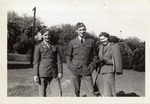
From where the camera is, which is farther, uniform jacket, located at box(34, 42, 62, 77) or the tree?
the tree

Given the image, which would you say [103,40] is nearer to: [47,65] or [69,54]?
[69,54]

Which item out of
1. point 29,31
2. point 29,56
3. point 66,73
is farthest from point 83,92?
point 29,31

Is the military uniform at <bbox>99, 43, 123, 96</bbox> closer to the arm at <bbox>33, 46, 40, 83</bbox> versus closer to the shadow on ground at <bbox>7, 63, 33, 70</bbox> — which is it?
the arm at <bbox>33, 46, 40, 83</bbox>

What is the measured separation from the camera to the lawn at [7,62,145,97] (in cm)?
304

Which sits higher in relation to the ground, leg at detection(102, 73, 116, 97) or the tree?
the tree

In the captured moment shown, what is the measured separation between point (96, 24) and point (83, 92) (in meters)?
0.79

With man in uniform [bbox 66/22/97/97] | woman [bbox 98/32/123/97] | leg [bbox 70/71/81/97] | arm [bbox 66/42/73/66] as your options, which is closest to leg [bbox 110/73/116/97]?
woman [bbox 98/32/123/97]

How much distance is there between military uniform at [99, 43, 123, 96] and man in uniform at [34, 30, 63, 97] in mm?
480

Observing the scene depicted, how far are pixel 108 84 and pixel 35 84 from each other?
0.82m

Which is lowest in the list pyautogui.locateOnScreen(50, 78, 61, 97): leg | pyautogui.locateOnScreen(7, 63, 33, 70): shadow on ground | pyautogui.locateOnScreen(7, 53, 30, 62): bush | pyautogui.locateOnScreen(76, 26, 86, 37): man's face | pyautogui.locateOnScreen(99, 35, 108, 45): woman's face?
pyautogui.locateOnScreen(50, 78, 61, 97): leg

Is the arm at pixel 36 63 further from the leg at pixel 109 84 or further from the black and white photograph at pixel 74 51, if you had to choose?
the leg at pixel 109 84

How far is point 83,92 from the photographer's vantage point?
3.06m

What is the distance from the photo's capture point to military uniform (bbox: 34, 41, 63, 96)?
2.96 m

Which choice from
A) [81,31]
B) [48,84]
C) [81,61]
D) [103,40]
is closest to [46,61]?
[48,84]
